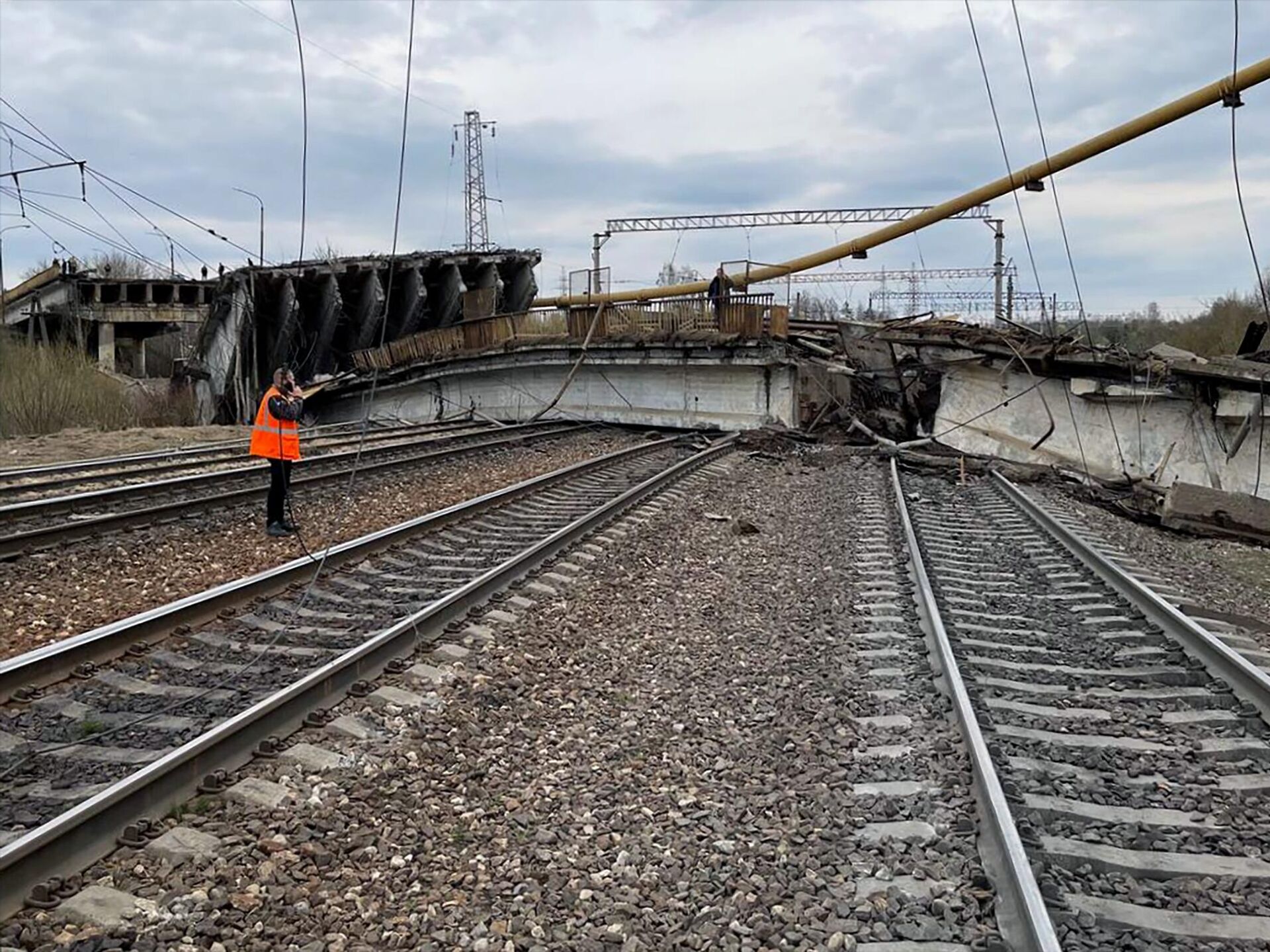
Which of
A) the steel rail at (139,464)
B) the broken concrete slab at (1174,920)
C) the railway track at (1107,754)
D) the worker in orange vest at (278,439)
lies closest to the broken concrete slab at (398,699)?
the railway track at (1107,754)

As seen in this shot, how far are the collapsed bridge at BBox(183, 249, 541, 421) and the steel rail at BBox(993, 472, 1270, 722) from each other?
2121 centimetres

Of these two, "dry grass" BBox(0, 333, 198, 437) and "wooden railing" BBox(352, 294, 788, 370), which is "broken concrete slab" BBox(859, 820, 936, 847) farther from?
"dry grass" BBox(0, 333, 198, 437)

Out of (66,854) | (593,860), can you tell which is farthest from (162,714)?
(593,860)

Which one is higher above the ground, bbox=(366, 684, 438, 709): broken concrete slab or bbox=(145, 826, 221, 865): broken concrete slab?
bbox=(366, 684, 438, 709): broken concrete slab

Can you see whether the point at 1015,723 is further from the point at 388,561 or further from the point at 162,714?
the point at 388,561

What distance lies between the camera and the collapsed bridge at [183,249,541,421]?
93.1ft

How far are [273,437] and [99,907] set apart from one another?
685 cm

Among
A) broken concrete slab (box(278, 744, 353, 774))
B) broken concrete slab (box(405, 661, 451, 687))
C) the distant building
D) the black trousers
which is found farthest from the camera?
the distant building

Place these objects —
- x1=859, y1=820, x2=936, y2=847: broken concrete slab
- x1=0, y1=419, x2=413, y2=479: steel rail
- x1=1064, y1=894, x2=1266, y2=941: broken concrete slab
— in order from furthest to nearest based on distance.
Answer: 1. x1=0, y1=419, x2=413, y2=479: steel rail
2. x1=859, y1=820, x2=936, y2=847: broken concrete slab
3. x1=1064, y1=894, x2=1266, y2=941: broken concrete slab

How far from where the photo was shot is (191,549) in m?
9.09

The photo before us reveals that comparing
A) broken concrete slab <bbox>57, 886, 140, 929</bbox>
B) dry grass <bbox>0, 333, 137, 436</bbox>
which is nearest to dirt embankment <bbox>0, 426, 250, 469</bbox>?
dry grass <bbox>0, 333, 137, 436</bbox>

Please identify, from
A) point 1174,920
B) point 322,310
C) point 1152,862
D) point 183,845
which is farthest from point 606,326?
point 1174,920

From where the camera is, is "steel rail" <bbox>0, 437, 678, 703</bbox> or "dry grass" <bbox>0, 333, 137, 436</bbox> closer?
"steel rail" <bbox>0, 437, 678, 703</bbox>

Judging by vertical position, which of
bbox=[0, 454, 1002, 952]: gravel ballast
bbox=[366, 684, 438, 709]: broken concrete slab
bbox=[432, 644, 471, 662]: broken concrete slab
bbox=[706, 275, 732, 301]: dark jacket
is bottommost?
bbox=[0, 454, 1002, 952]: gravel ballast
